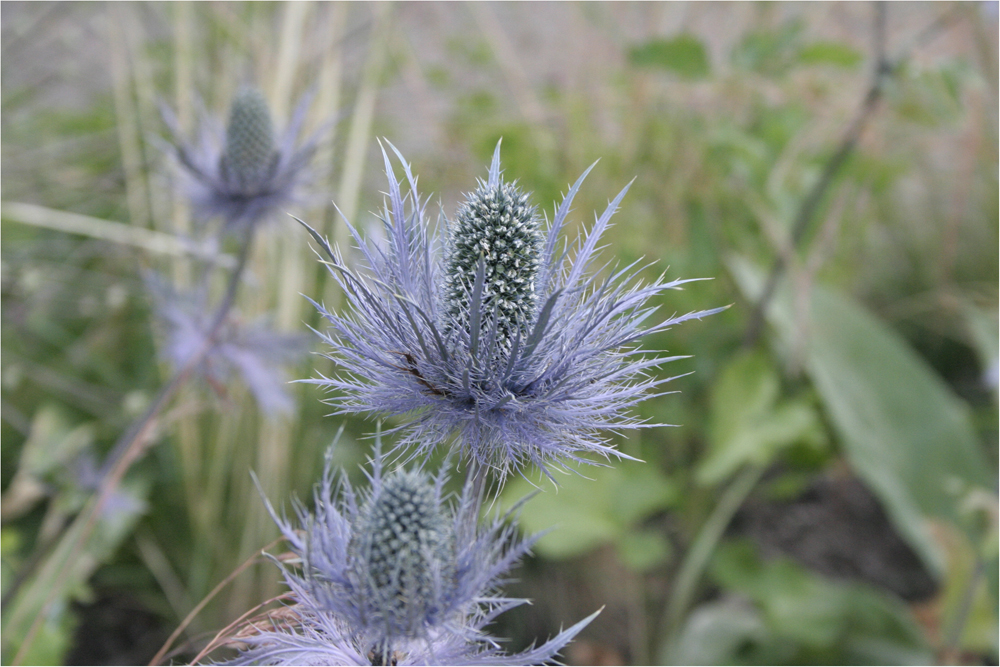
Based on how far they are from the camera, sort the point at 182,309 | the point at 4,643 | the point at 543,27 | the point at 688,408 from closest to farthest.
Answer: the point at 4,643, the point at 182,309, the point at 688,408, the point at 543,27

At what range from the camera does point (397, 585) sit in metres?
0.40

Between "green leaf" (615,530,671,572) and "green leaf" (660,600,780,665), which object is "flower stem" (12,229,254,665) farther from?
"green leaf" (660,600,780,665)

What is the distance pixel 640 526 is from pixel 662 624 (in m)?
0.41

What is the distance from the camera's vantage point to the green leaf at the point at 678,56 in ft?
4.09

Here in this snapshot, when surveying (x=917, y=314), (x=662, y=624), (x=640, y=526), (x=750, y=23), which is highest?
(x=750, y=23)

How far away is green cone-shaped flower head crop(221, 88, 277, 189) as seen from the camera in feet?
2.82

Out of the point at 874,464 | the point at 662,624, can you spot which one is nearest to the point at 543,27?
the point at 874,464

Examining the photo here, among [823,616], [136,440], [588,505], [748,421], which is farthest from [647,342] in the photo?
[136,440]

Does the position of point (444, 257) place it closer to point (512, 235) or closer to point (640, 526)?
point (512, 235)

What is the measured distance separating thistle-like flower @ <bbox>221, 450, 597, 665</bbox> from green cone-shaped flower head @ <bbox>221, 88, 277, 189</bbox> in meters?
0.57

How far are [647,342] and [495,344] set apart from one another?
0.94 metres

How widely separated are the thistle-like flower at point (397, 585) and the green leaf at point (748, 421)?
2.97 ft

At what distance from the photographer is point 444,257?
48 centimetres

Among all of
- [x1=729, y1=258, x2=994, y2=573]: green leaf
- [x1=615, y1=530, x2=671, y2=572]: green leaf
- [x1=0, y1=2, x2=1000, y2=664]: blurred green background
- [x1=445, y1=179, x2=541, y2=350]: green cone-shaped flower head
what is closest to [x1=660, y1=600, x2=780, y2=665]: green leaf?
[x1=0, y1=2, x2=1000, y2=664]: blurred green background
